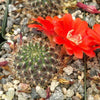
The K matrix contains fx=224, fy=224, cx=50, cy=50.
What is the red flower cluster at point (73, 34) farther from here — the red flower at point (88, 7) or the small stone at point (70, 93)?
the red flower at point (88, 7)

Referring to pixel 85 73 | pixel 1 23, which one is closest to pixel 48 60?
pixel 85 73

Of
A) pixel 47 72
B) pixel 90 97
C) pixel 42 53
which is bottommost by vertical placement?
pixel 90 97

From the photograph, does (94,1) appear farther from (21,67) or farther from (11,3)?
(21,67)

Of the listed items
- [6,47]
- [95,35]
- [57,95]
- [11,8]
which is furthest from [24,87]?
[11,8]

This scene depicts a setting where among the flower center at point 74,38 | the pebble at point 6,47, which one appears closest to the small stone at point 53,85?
the flower center at point 74,38

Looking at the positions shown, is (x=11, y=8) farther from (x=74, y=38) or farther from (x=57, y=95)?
(x=57, y=95)
